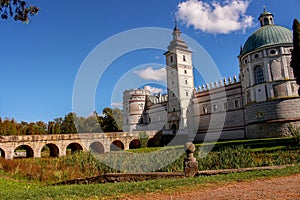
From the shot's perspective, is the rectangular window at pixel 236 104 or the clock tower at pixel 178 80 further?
the clock tower at pixel 178 80

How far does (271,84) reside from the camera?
28.5 metres

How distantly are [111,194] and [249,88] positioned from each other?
1097 inches

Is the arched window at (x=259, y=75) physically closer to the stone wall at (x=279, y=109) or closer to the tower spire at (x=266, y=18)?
the stone wall at (x=279, y=109)

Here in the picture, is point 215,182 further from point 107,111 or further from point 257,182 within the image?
point 107,111

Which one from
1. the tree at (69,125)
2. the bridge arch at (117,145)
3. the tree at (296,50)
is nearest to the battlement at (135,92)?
the tree at (69,125)

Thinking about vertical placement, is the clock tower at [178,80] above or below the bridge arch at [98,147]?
above

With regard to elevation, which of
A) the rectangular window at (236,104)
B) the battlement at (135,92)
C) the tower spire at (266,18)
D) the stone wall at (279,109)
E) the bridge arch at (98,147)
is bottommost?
the bridge arch at (98,147)

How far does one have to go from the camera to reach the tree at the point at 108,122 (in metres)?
52.8

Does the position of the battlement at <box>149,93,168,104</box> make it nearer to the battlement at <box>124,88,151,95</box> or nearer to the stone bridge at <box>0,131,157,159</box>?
the battlement at <box>124,88,151,95</box>

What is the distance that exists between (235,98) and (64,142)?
24.3 meters

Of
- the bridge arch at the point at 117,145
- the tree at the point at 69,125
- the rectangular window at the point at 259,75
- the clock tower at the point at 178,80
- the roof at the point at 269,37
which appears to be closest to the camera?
the roof at the point at 269,37

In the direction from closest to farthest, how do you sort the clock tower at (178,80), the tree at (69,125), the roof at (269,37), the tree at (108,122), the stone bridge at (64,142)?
the stone bridge at (64,142) → the roof at (269,37) → the clock tower at (178,80) → the tree at (108,122) → the tree at (69,125)

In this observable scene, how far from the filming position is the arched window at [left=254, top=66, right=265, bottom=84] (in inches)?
1163

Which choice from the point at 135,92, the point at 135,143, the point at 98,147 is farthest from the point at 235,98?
the point at 135,92
